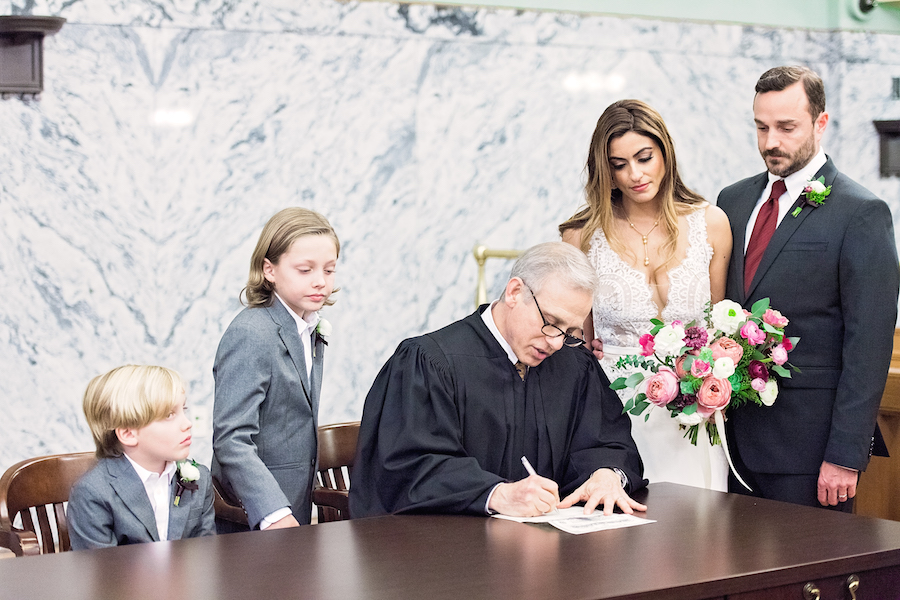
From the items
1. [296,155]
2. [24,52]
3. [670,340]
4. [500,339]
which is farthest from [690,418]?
[24,52]

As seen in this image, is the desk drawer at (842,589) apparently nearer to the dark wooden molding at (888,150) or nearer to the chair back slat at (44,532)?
the chair back slat at (44,532)

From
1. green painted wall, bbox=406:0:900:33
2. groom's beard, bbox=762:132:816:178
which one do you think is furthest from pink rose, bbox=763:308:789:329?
green painted wall, bbox=406:0:900:33

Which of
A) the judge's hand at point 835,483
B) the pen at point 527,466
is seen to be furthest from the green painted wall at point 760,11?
the pen at point 527,466

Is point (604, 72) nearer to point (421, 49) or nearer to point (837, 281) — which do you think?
point (421, 49)

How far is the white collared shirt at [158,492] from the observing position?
9.43 ft

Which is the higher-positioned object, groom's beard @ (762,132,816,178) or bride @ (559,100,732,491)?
groom's beard @ (762,132,816,178)

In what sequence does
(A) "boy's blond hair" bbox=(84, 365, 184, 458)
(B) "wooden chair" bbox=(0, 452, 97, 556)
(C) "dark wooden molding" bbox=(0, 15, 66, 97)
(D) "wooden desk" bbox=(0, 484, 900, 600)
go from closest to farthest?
1. (D) "wooden desk" bbox=(0, 484, 900, 600)
2. (A) "boy's blond hair" bbox=(84, 365, 184, 458)
3. (B) "wooden chair" bbox=(0, 452, 97, 556)
4. (C) "dark wooden molding" bbox=(0, 15, 66, 97)

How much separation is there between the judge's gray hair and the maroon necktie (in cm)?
82

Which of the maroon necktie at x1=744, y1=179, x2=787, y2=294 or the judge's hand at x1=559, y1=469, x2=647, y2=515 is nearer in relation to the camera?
the judge's hand at x1=559, y1=469, x2=647, y2=515

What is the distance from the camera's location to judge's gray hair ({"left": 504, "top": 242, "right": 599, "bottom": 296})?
290cm

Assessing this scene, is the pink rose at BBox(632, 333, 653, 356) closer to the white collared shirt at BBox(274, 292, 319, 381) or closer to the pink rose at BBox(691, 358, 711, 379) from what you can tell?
the pink rose at BBox(691, 358, 711, 379)

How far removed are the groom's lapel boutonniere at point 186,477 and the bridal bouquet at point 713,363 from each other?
1.28 metres

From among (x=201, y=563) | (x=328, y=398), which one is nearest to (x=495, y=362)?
(x=201, y=563)

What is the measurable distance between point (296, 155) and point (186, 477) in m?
2.67
